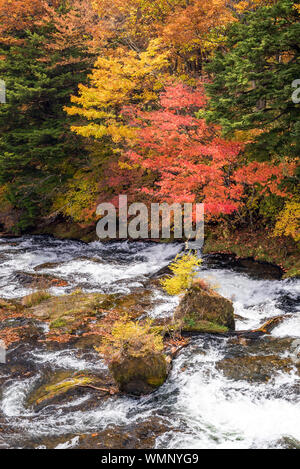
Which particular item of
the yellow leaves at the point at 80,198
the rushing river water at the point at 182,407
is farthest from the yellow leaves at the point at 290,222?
the yellow leaves at the point at 80,198

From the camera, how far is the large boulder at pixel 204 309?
356 inches

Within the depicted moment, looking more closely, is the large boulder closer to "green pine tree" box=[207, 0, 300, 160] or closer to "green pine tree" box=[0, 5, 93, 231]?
"green pine tree" box=[207, 0, 300, 160]

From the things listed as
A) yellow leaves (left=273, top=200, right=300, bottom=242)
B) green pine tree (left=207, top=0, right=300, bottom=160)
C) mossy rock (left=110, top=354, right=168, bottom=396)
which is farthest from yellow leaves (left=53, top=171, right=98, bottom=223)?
mossy rock (left=110, top=354, right=168, bottom=396)

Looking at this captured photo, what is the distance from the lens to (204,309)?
9125mm

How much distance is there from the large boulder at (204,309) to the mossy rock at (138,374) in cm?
228

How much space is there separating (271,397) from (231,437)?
1.19 meters

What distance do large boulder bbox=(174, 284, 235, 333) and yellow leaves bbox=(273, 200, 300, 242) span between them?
5.23m

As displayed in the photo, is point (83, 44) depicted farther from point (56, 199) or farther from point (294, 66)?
point (294, 66)

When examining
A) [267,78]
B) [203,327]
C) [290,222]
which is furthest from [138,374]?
[290,222]

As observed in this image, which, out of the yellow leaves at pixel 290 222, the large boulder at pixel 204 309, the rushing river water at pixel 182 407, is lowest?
the rushing river water at pixel 182 407

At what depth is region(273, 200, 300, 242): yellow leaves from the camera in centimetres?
1311

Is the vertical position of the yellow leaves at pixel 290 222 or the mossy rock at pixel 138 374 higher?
the yellow leaves at pixel 290 222

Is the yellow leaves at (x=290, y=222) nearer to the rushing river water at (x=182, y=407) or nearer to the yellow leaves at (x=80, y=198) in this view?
the rushing river water at (x=182, y=407)
